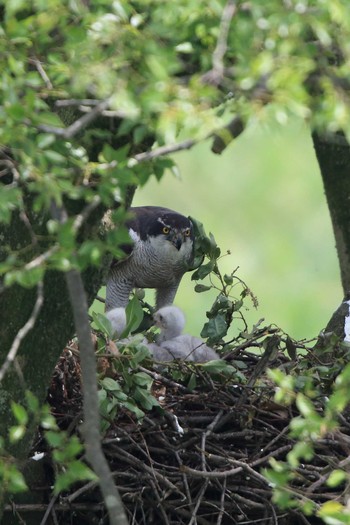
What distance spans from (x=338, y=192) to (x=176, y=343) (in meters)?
0.78

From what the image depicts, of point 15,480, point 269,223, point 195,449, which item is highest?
point 15,480

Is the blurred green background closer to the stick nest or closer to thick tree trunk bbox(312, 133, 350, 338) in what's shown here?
thick tree trunk bbox(312, 133, 350, 338)

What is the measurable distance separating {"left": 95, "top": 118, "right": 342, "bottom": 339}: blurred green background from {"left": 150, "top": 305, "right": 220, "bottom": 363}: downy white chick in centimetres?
632

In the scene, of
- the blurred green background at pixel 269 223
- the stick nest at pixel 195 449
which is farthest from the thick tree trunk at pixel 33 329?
the blurred green background at pixel 269 223

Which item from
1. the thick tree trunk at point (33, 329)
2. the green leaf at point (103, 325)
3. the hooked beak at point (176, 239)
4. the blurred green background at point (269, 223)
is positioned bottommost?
the blurred green background at point (269, 223)

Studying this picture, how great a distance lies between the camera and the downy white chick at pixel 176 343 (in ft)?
11.9

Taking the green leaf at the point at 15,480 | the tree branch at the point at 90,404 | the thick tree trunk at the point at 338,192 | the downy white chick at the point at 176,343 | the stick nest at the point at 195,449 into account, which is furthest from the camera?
the thick tree trunk at the point at 338,192

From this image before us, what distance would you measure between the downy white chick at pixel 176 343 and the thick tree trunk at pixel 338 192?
489mm

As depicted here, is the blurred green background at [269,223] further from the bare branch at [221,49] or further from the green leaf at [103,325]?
the bare branch at [221,49]

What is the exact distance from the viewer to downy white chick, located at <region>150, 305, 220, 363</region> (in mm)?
3627

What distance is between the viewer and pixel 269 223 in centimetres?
1172

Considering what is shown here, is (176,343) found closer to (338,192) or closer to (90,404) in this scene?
(338,192)

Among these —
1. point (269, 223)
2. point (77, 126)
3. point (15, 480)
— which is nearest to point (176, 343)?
point (15, 480)

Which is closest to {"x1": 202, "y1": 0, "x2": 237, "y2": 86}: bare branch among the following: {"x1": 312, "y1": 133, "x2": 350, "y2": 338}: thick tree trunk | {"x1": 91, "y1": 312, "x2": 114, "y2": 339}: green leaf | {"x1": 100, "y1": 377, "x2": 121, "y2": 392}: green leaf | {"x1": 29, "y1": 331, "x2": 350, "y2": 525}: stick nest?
{"x1": 29, "y1": 331, "x2": 350, "y2": 525}: stick nest
